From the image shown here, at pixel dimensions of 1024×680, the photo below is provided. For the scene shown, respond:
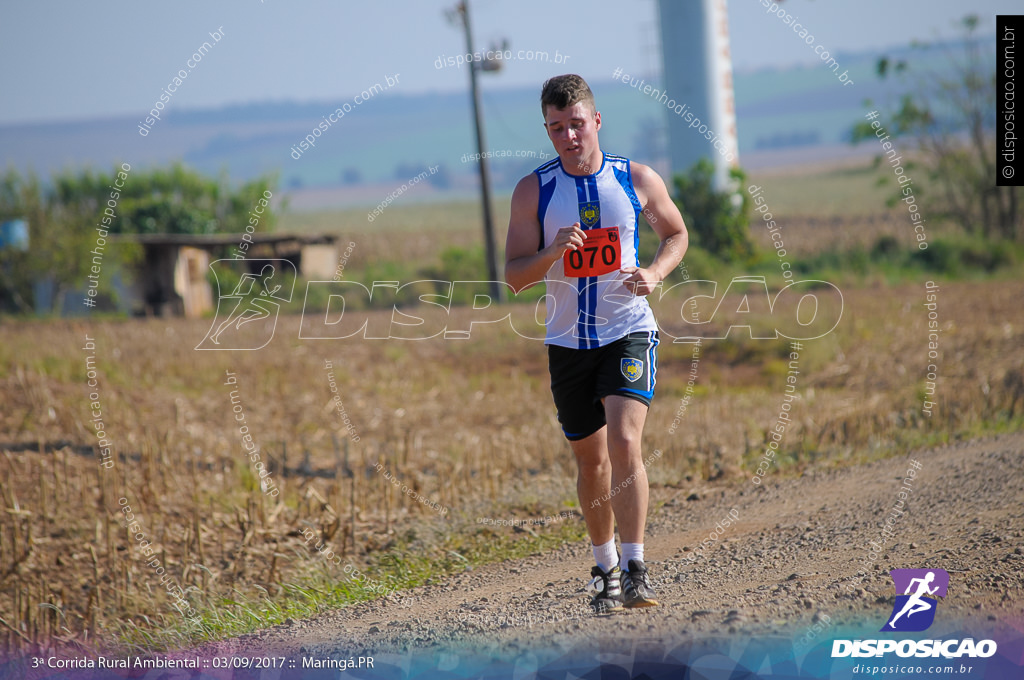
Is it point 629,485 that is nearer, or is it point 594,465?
point 629,485

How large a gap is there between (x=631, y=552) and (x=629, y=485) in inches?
12.4

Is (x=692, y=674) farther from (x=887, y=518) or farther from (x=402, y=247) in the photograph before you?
(x=402, y=247)

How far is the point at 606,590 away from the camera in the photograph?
4.26 m

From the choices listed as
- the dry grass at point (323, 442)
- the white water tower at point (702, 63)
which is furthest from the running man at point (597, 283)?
the white water tower at point (702, 63)

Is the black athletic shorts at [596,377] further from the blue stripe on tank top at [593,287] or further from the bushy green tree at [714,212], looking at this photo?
the bushy green tree at [714,212]

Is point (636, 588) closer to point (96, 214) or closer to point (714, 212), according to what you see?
point (714, 212)

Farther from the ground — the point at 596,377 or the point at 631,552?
the point at 596,377

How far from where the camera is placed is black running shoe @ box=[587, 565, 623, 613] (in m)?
4.17

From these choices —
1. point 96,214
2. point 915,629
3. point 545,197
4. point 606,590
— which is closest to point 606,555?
point 606,590

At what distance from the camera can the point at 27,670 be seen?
15.6ft

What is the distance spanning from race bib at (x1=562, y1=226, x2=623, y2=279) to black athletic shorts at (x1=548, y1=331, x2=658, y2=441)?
13.5 inches

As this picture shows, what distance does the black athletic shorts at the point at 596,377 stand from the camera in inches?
161

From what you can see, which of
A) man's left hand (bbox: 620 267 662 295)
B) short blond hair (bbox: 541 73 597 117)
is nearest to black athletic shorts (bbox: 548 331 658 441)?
man's left hand (bbox: 620 267 662 295)

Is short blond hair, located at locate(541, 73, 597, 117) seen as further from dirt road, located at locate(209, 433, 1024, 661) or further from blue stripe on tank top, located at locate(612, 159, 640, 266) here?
dirt road, located at locate(209, 433, 1024, 661)
